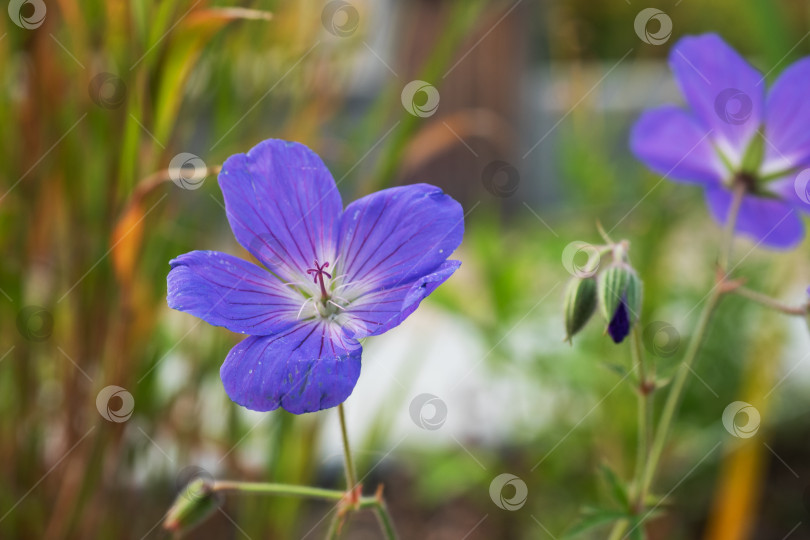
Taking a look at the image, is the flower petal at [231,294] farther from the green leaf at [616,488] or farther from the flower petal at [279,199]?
the green leaf at [616,488]

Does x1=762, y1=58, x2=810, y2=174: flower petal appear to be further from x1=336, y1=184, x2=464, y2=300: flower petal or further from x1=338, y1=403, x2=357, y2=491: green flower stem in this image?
x1=338, y1=403, x2=357, y2=491: green flower stem

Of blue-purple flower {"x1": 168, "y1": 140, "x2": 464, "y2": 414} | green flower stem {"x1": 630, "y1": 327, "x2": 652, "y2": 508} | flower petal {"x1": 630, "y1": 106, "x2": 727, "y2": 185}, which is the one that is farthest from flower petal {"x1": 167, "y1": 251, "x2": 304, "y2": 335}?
flower petal {"x1": 630, "y1": 106, "x2": 727, "y2": 185}

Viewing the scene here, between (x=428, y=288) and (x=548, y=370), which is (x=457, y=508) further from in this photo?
(x=428, y=288)

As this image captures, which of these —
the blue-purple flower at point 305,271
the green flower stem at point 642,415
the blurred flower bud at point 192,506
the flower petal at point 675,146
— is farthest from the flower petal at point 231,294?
the flower petal at point 675,146

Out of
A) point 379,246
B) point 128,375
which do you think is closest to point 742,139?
point 379,246

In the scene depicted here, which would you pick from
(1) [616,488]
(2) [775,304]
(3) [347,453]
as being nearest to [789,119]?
(2) [775,304]

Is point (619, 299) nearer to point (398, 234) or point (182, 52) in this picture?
point (398, 234)

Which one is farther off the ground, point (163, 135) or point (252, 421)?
point (163, 135)
